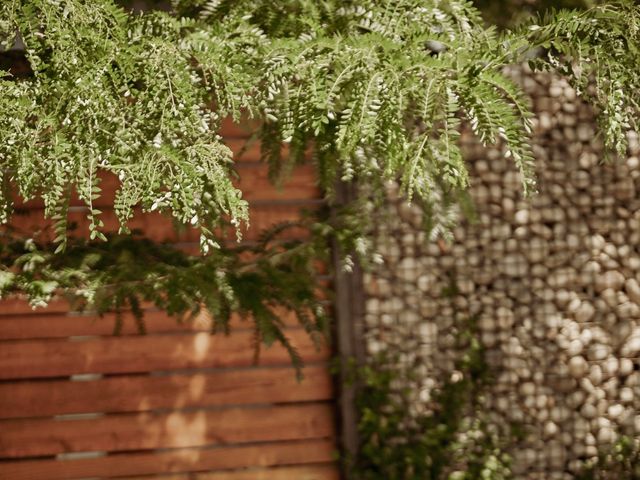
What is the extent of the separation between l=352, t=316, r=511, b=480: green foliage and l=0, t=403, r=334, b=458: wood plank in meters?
0.22

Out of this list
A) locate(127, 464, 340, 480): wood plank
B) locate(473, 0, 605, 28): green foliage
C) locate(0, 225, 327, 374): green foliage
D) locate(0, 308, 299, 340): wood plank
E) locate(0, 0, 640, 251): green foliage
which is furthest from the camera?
locate(127, 464, 340, 480): wood plank

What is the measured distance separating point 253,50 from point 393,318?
207 cm

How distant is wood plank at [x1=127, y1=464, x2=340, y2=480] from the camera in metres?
3.46

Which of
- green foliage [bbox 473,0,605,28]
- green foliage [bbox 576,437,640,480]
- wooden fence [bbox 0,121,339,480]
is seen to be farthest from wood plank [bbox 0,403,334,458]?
green foliage [bbox 473,0,605,28]

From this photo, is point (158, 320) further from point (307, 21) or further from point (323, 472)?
point (307, 21)

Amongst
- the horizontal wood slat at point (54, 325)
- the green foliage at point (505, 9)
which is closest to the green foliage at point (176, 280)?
the green foliage at point (505, 9)

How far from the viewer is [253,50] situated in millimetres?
1618

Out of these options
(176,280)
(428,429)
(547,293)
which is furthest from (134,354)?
(547,293)

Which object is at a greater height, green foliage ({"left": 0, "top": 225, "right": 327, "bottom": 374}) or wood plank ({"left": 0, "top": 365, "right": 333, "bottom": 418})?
green foliage ({"left": 0, "top": 225, "right": 327, "bottom": 374})

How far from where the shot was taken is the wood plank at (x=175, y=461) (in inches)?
132

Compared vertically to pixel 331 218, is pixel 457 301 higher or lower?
lower

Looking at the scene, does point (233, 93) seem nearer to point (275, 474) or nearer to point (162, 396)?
point (162, 396)

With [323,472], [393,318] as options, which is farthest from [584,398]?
[323,472]

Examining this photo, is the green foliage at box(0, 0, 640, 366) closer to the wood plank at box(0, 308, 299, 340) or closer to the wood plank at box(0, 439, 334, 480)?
the wood plank at box(0, 308, 299, 340)
